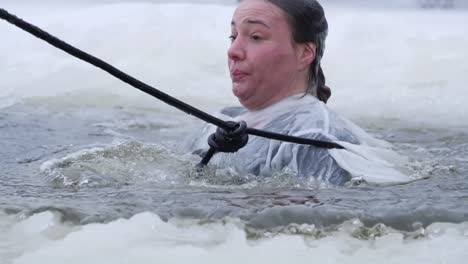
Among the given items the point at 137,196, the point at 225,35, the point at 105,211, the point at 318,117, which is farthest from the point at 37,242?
the point at 225,35

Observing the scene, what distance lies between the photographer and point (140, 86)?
243cm

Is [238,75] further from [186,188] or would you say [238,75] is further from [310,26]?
[186,188]

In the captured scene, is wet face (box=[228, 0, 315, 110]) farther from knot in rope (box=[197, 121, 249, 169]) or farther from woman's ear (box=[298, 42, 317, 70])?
knot in rope (box=[197, 121, 249, 169])

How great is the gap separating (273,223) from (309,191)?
0.45 meters

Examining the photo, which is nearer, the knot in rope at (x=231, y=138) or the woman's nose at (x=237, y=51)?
the knot in rope at (x=231, y=138)

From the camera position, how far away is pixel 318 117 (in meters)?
2.99

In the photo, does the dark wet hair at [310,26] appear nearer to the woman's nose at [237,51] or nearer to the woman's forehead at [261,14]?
the woman's forehead at [261,14]

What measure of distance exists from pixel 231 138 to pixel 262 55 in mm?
417

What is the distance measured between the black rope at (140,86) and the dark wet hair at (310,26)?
44 centimetres

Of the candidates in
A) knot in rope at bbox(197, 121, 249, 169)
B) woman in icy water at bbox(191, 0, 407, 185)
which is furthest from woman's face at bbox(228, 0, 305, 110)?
knot in rope at bbox(197, 121, 249, 169)

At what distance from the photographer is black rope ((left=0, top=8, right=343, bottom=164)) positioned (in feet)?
6.95

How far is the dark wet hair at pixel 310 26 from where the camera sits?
3068 millimetres

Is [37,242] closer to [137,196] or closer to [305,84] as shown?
[137,196]

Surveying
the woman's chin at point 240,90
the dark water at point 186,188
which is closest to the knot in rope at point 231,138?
the dark water at point 186,188
